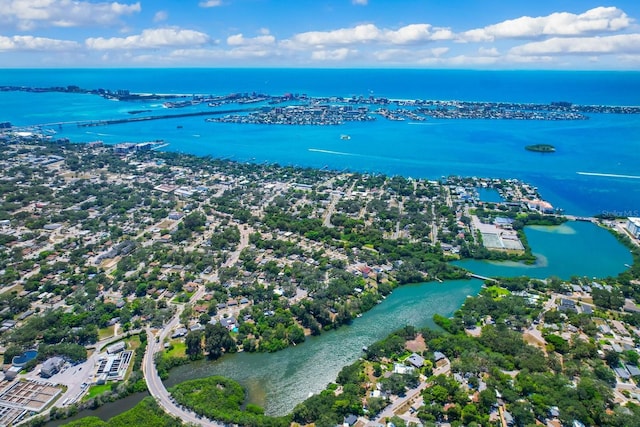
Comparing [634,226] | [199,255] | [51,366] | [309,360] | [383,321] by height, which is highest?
[634,226]

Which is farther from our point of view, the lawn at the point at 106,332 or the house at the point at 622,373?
the lawn at the point at 106,332

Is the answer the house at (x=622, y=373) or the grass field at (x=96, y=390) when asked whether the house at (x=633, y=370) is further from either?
the grass field at (x=96, y=390)

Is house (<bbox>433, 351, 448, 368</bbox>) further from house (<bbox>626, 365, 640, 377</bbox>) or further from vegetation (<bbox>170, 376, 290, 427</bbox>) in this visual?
house (<bbox>626, 365, 640, 377</bbox>)

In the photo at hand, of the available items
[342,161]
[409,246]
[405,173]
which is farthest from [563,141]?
[409,246]

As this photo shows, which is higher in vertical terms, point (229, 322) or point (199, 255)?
point (199, 255)

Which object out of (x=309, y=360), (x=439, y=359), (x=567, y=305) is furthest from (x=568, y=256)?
(x=309, y=360)

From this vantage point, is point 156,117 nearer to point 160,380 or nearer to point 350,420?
point 160,380

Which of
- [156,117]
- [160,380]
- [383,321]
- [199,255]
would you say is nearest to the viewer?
[160,380]

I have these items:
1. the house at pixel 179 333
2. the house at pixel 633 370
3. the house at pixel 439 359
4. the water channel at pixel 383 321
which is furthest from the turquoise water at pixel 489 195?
the house at pixel 179 333
